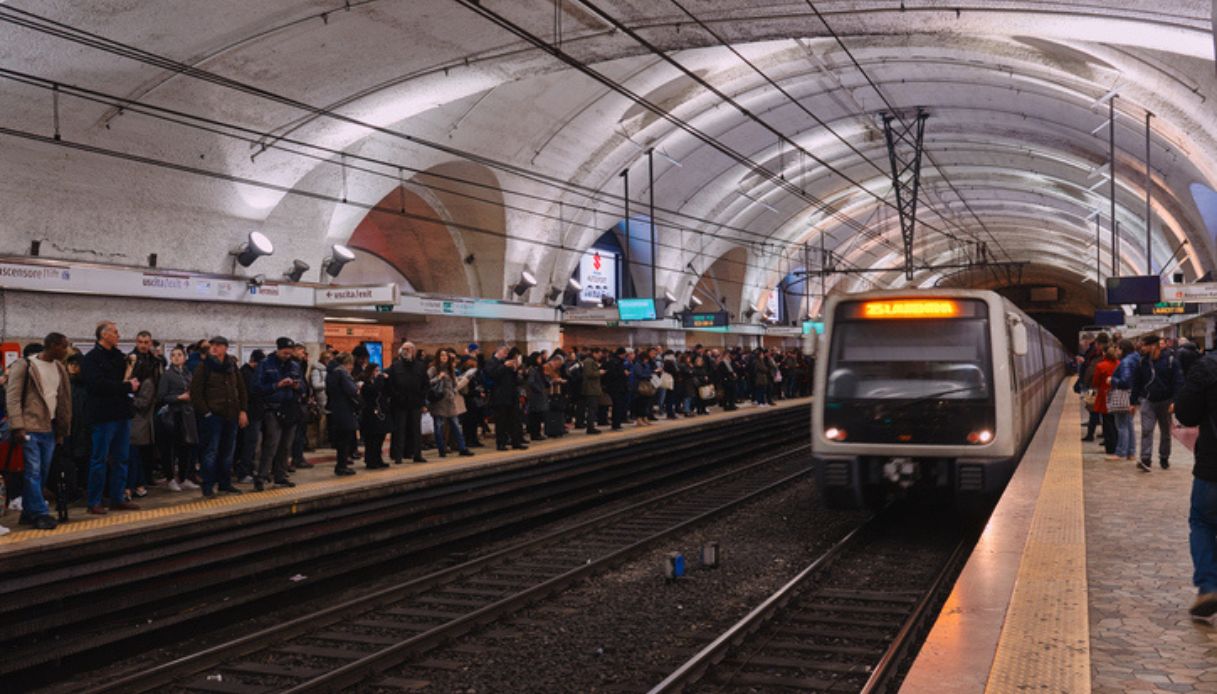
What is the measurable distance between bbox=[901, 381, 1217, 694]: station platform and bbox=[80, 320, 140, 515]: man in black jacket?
299 inches

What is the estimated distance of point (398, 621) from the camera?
7113 mm

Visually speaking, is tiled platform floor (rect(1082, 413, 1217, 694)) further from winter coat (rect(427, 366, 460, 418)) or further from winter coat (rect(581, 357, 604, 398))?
winter coat (rect(581, 357, 604, 398))

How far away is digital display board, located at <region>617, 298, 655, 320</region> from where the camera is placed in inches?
1034

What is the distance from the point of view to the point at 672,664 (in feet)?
19.6

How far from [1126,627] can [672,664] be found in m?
2.59

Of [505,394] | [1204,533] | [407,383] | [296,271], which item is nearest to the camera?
[1204,533]

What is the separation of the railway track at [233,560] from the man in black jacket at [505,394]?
4.37 ft

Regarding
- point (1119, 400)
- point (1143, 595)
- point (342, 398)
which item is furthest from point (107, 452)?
point (1119, 400)

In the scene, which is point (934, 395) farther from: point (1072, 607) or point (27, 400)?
point (27, 400)

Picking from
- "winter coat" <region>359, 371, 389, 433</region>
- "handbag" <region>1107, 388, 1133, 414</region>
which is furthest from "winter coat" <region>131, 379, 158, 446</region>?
"handbag" <region>1107, 388, 1133, 414</region>

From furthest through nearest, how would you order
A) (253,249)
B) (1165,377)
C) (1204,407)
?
(253,249) < (1165,377) < (1204,407)

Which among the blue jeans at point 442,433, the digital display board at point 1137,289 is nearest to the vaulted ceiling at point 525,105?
the digital display board at point 1137,289

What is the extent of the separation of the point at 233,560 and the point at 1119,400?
11082 mm

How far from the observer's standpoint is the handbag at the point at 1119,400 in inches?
504
